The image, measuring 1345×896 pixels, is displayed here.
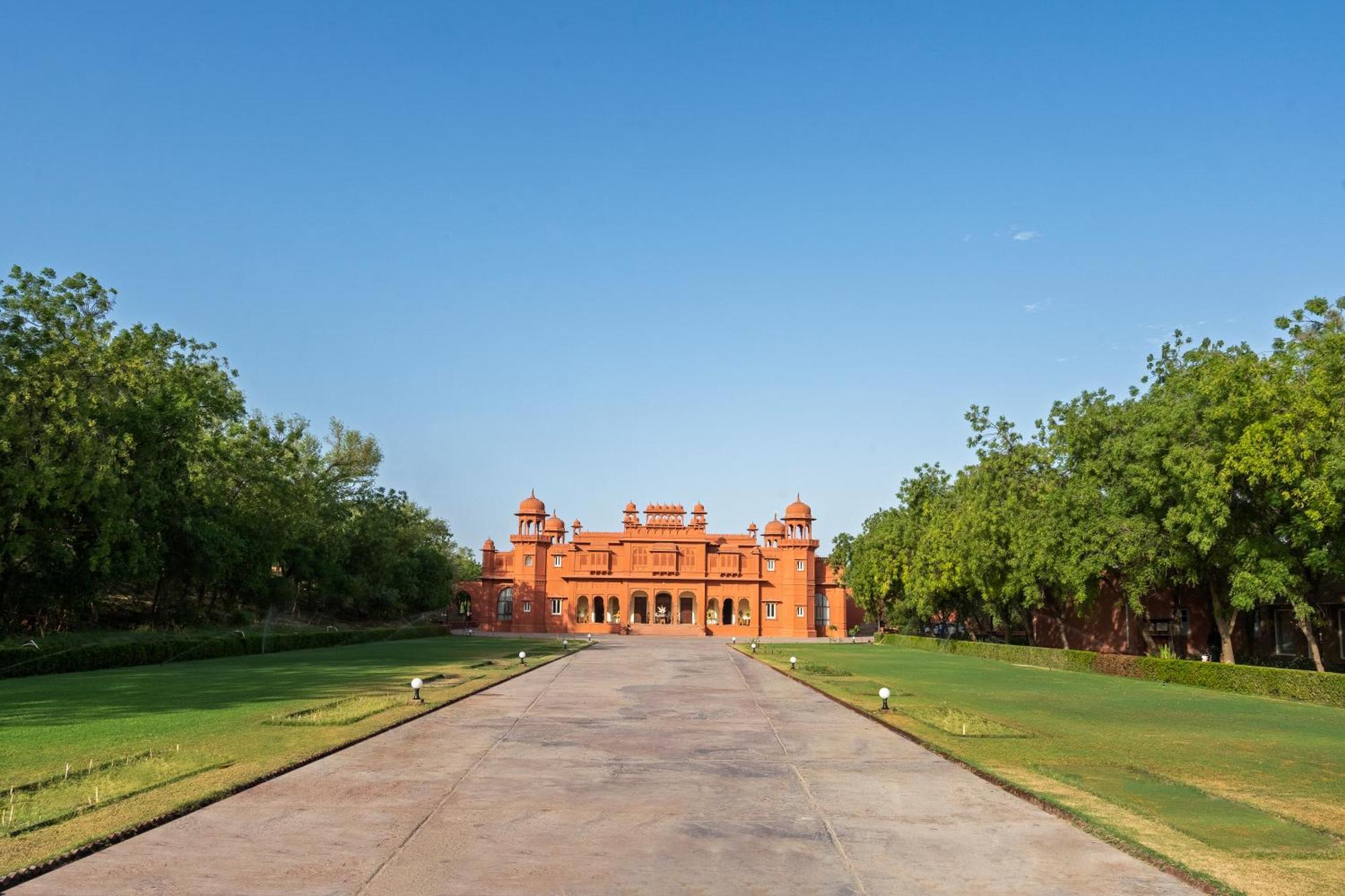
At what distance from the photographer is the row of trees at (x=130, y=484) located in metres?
29.1

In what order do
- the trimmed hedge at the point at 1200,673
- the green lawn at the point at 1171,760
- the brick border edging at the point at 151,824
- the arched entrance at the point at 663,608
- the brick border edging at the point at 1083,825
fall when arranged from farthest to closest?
the arched entrance at the point at 663,608 → the trimmed hedge at the point at 1200,673 → the green lawn at the point at 1171,760 → the brick border edging at the point at 1083,825 → the brick border edging at the point at 151,824

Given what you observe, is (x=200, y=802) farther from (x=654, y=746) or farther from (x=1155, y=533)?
(x=1155, y=533)

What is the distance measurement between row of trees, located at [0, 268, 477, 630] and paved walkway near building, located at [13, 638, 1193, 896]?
796 inches

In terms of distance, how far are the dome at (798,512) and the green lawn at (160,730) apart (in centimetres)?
5430

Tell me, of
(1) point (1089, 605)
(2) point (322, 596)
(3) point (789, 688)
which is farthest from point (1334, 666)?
(2) point (322, 596)

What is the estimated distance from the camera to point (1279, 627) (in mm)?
36344

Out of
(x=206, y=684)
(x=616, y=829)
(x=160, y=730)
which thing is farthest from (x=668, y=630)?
(x=616, y=829)

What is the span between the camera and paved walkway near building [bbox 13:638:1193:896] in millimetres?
7234

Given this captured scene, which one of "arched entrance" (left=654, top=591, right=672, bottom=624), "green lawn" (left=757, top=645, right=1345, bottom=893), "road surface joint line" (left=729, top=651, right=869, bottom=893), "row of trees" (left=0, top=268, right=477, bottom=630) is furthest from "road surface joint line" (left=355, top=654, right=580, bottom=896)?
"arched entrance" (left=654, top=591, right=672, bottom=624)

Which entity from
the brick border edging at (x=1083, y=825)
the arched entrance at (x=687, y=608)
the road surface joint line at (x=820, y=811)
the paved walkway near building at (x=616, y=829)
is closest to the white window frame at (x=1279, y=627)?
the road surface joint line at (x=820, y=811)

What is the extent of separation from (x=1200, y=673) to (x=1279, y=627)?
35.5 feet

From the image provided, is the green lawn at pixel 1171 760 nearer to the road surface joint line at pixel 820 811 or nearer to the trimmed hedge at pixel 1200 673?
the trimmed hedge at pixel 1200 673

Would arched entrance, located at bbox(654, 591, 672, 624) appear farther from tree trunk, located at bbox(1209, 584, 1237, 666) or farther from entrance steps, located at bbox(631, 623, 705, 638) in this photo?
tree trunk, located at bbox(1209, 584, 1237, 666)

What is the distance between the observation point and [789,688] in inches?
1005
